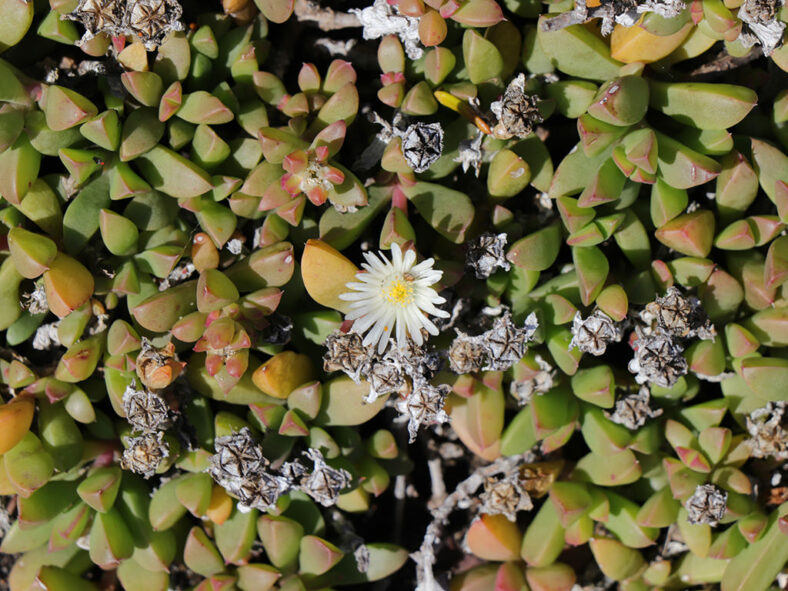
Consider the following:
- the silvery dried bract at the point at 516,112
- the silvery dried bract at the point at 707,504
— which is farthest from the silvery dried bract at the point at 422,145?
the silvery dried bract at the point at 707,504

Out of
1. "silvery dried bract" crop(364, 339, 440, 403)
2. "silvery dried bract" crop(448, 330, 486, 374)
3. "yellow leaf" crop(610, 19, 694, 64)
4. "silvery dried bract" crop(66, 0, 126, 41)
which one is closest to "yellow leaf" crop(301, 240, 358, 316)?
"silvery dried bract" crop(364, 339, 440, 403)

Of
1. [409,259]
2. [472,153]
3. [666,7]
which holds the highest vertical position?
[666,7]

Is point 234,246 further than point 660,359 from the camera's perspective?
Yes

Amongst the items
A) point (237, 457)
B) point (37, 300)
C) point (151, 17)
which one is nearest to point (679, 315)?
point (237, 457)

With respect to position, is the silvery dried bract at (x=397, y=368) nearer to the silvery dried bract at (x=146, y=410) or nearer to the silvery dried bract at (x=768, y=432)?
the silvery dried bract at (x=146, y=410)

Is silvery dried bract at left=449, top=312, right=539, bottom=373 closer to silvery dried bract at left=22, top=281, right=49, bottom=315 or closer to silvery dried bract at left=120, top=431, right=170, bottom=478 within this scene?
silvery dried bract at left=120, top=431, right=170, bottom=478

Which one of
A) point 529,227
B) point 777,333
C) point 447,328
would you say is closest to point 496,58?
point 529,227

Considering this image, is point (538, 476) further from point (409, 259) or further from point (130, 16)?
point (130, 16)
